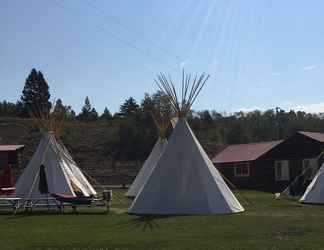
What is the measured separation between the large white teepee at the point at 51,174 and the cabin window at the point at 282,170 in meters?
15.4

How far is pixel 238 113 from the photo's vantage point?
91.8 metres

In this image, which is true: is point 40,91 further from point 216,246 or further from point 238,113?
point 216,246

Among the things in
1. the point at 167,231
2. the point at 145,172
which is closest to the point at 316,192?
the point at 167,231

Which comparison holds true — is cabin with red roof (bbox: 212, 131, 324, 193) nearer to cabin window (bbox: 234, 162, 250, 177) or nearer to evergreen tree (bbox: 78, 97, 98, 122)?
cabin window (bbox: 234, 162, 250, 177)

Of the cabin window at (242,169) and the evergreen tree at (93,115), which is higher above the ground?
the evergreen tree at (93,115)

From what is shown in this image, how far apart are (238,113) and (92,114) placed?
24.1 metres

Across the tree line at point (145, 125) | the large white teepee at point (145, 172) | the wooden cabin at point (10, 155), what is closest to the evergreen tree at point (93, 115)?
the tree line at point (145, 125)

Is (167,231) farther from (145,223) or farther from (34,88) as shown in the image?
(34,88)

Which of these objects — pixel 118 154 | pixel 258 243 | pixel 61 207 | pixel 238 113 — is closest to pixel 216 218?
pixel 258 243

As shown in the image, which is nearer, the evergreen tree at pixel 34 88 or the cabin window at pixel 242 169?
the cabin window at pixel 242 169

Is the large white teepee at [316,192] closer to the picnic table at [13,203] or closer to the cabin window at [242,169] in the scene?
the picnic table at [13,203]

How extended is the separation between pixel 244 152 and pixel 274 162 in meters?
3.81

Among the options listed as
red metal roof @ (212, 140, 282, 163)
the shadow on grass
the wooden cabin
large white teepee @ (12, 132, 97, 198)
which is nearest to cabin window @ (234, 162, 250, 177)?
red metal roof @ (212, 140, 282, 163)

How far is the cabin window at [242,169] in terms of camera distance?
120ft
